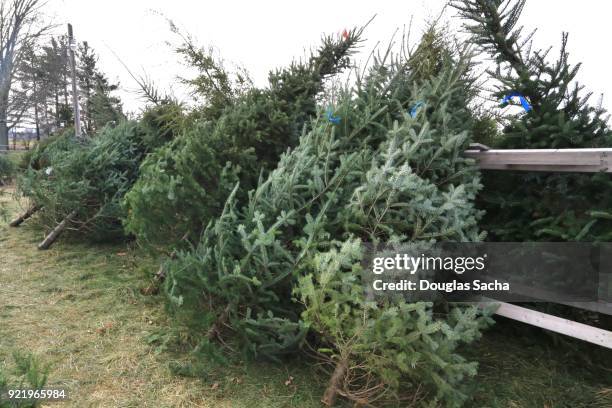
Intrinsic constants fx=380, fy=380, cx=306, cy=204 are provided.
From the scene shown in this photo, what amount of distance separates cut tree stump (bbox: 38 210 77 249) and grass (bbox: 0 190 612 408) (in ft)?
7.07

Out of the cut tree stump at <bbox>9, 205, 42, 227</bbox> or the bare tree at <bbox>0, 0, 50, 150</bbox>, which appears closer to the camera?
the cut tree stump at <bbox>9, 205, 42, 227</bbox>

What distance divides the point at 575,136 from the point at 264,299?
2.52 metres

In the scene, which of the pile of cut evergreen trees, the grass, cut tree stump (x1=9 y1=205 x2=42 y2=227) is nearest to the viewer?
the pile of cut evergreen trees

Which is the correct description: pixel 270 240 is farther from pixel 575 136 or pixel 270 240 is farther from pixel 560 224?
pixel 575 136

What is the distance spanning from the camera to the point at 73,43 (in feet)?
33.9

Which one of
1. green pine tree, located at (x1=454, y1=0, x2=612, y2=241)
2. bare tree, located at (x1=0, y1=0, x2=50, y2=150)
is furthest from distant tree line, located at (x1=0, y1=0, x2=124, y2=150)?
green pine tree, located at (x1=454, y1=0, x2=612, y2=241)

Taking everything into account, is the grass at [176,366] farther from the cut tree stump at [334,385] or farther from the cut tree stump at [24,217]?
the cut tree stump at [24,217]

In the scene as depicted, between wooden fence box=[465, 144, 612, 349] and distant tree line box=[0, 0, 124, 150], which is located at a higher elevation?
distant tree line box=[0, 0, 124, 150]

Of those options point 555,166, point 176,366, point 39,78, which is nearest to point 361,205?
point 555,166

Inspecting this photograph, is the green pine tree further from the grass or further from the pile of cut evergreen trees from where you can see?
the grass

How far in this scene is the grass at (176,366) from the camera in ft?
8.16

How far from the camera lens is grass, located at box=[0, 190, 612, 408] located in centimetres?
249

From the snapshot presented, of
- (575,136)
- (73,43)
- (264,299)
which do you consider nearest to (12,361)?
(264,299)

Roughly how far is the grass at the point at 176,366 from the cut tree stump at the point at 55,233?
215 centimetres
